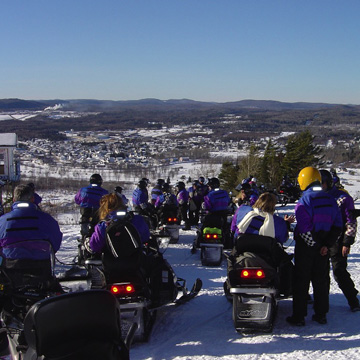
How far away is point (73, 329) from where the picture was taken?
9.03ft

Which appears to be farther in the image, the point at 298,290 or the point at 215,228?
the point at 215,228

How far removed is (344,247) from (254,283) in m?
1.40

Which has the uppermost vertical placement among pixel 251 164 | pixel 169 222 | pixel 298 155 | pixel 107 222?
pixel 107 222

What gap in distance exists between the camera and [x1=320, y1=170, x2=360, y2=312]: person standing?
537 cm

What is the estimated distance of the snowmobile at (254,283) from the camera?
468cm

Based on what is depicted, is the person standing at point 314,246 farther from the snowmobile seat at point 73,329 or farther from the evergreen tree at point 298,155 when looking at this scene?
the evergreen tree at point 298,155

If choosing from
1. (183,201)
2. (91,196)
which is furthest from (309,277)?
(183,201)

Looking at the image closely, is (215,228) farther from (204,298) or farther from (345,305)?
(345,305)

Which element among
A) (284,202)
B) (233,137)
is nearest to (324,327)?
(284,202)

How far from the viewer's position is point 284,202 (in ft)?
62.1

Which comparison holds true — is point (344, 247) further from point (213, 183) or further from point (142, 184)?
point (142, 184)

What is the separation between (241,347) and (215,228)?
420cm

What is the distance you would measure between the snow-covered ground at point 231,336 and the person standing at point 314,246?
0.77 ft

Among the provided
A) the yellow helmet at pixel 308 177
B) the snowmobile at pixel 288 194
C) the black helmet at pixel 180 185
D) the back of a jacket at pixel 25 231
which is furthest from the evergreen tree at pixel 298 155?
the back of a jacket at pixel 25 231
